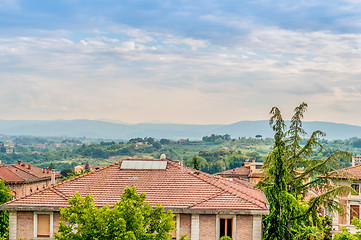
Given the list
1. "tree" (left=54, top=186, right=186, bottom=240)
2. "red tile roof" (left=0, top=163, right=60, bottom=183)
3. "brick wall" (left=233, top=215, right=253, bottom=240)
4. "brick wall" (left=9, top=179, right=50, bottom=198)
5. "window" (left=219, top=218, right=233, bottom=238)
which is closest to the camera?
"tree" (left=54, top=186, right=186, bottom=240)

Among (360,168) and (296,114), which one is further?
(360,168)

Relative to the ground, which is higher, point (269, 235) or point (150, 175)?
point (150, 175)

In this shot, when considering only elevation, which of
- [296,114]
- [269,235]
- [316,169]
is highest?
[296,114]

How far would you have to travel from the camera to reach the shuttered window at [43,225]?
29094 mm

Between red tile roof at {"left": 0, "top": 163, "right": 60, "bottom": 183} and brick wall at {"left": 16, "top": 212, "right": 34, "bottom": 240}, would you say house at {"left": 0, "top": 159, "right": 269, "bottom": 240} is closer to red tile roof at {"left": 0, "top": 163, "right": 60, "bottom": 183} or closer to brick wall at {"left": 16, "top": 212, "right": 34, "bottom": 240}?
brick wall at {"left": 16, "top": 212, "right": 34, "bottom": 240}

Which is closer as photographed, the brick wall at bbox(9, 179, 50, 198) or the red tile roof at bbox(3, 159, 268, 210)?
the red tile roof at bbox(3, 159, 268, 210)

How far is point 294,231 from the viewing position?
3344 cm

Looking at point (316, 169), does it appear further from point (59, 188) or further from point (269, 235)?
point (59, 188)

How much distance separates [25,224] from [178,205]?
926 centimetres

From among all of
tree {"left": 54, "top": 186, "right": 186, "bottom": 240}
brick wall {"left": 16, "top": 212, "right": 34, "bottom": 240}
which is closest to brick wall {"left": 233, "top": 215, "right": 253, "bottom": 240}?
tree {"left": 54, "top": 186, "right": 186, "bottom": 240}

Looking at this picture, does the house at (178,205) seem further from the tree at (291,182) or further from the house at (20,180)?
the house at (20,180)

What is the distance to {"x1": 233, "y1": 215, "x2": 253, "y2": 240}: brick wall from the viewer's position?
2841 cm

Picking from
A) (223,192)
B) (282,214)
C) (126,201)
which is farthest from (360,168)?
(126,201)

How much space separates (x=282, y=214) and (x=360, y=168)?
18.0 meters
